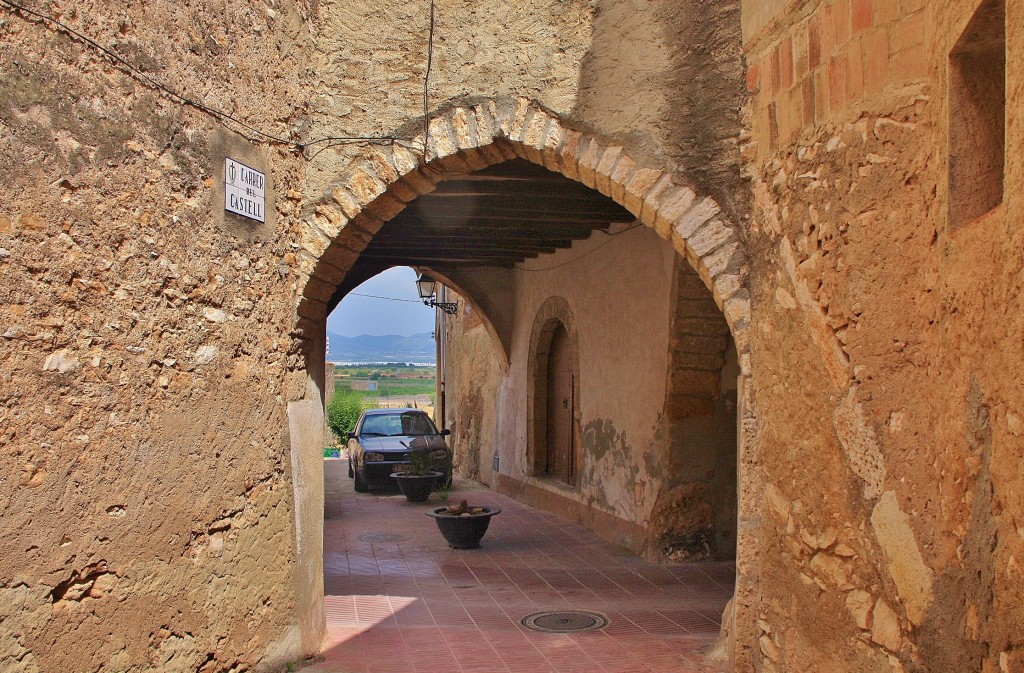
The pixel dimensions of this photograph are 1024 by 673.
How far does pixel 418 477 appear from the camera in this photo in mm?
11383

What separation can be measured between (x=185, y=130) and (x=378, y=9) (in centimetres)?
142

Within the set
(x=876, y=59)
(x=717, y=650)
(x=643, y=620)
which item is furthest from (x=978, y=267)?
(x=643, y=620)

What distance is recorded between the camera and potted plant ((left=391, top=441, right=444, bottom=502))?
37.4 ft

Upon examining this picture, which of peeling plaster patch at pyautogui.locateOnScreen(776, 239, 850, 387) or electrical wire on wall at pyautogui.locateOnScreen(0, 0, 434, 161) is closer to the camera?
electrical wire on wall at pyautogui.locateOnScreen(0, 0, 434, 161)

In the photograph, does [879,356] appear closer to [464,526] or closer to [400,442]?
[464,526]

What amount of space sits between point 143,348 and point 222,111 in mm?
1199

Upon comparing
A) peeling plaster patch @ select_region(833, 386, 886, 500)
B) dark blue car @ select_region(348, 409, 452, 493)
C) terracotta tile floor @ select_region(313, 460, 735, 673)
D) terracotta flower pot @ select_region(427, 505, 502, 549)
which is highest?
peeling plaster patch @ select_region(833, 386, 886, 500)

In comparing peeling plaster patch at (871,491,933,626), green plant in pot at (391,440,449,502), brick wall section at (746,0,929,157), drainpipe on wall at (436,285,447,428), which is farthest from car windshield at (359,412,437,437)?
peeling plaster patch at (871,491,933,626)

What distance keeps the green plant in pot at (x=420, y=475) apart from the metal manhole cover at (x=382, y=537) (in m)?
2.34

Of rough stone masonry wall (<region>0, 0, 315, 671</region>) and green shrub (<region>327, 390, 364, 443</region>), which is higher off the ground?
rough stone masonry wall (<region>0, 0, 315, 671</region>)

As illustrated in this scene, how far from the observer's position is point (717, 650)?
485 centimetres

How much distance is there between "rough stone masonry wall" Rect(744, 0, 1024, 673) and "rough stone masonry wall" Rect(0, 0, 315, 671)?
2413 mm

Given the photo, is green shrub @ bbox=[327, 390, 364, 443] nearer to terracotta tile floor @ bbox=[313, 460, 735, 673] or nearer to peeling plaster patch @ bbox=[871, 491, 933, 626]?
terracotta tile floor @ bbox=[313, 460, 735, 673]

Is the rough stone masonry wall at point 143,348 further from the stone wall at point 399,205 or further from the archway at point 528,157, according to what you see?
the archway at point 528,157
